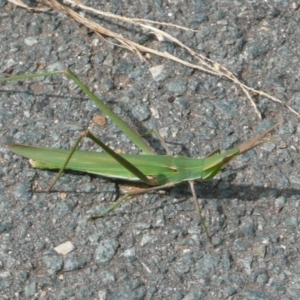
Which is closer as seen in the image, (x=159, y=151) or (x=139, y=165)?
(x=139, y=165)

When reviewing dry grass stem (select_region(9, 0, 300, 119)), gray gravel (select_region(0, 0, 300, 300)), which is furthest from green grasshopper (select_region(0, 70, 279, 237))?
dry grass stem (select_region(9, 0, 300, 119))

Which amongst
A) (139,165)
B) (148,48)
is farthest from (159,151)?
(148,48)

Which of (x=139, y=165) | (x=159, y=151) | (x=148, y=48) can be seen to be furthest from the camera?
(x=148, y=48)

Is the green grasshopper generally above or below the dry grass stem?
below

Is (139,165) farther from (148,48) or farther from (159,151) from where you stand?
(148,48)

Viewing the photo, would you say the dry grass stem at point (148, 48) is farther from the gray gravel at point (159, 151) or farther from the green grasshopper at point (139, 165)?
the green grasshopper at point (139, 165)

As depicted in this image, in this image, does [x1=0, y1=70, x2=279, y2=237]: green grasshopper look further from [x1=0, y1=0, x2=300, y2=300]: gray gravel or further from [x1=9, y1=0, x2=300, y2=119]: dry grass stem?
[x1=9, y1=0, x2=300, y2=119]: dry grass stem

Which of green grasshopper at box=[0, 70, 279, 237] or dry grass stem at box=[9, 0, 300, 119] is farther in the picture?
dry grass stem at box=[9, 0, 300, 119]

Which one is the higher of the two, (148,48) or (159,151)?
(148,48)

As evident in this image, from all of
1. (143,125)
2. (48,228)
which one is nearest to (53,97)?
(143,125)

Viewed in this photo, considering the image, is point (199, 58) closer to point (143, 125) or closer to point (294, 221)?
point (143, 125)
